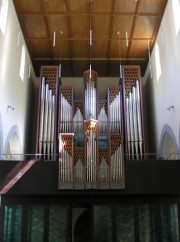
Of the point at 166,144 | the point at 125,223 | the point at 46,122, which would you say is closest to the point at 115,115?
the point at 166,144

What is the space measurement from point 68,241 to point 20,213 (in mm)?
1777

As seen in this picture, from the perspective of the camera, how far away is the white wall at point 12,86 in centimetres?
1216

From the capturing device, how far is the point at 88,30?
1535 centimetres

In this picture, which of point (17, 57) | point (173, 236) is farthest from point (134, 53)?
point (173, 236)

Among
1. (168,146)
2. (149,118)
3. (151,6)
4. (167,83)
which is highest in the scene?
(151,6)

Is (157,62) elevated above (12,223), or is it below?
above

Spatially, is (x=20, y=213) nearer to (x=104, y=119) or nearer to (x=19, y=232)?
(x=19, y=232)

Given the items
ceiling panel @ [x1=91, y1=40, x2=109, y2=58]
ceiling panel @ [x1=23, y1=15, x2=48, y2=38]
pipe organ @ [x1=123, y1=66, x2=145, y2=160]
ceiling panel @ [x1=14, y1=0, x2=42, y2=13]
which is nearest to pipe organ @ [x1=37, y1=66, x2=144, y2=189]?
pipe organ @ [x1=123, y1=66, x2=145, y2=160]

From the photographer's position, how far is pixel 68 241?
11500mm

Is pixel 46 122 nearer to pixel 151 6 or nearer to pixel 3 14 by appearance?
pixel 3 14

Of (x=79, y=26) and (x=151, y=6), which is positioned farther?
(x=79, y=26)

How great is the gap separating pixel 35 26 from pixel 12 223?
8.08 meters

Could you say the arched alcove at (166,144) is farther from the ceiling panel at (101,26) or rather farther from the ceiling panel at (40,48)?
the ceiling panel at (40,48)

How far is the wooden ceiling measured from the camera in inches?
547
